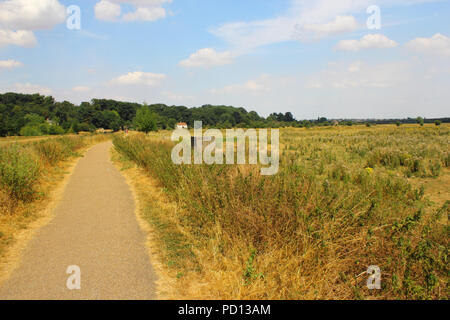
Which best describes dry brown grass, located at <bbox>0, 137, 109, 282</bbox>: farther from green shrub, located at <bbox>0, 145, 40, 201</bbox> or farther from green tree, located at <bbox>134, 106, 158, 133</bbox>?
green tree, located at <bbox>134, 106, 158, 133</bbox>

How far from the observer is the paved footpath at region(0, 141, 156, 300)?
356cm

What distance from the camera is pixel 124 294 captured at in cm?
351

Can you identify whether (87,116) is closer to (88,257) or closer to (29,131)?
(29,131)

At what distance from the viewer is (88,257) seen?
4512mm

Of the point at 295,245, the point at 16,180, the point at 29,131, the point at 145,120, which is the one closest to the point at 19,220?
the point at 16,180

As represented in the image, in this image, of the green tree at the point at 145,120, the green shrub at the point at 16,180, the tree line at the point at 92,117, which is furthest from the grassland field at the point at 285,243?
the tree line at the point at 92,117

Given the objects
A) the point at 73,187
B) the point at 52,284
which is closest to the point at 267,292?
the point at 52,284

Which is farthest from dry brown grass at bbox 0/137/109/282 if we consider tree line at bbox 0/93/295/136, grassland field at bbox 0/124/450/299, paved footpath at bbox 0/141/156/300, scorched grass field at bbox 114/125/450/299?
tree line at bbox 0/93/295/136

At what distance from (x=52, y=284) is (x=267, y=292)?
2.76 metres

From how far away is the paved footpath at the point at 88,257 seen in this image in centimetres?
356

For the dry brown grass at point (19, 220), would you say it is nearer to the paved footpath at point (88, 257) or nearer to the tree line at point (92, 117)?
the paved footpath at point (88, 257)
